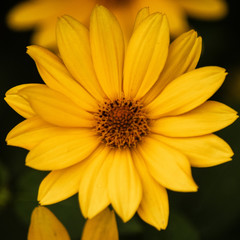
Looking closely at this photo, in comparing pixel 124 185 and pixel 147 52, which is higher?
pixel 147 52

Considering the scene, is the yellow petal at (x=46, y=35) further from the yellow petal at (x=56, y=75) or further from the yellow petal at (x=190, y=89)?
the yellow petal at (x=190, y=89)

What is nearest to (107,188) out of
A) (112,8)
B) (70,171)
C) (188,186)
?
(70,171)

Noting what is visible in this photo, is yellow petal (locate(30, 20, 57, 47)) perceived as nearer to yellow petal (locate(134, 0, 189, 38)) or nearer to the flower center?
yellow petal (locate(134, 0, 189, 38))

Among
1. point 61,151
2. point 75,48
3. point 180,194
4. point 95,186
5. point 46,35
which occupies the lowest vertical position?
point 180,194

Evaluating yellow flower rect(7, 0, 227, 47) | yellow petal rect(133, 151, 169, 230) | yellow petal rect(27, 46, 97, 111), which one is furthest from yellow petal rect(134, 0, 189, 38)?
yellow petal rect(133, 151, 169, 230)

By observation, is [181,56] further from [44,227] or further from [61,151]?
[44,227]

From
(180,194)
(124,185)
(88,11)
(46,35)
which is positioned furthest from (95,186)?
(88,11)

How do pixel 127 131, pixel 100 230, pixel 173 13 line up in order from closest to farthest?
pixel 100 230, pixel 127 131, pixel 173 13
